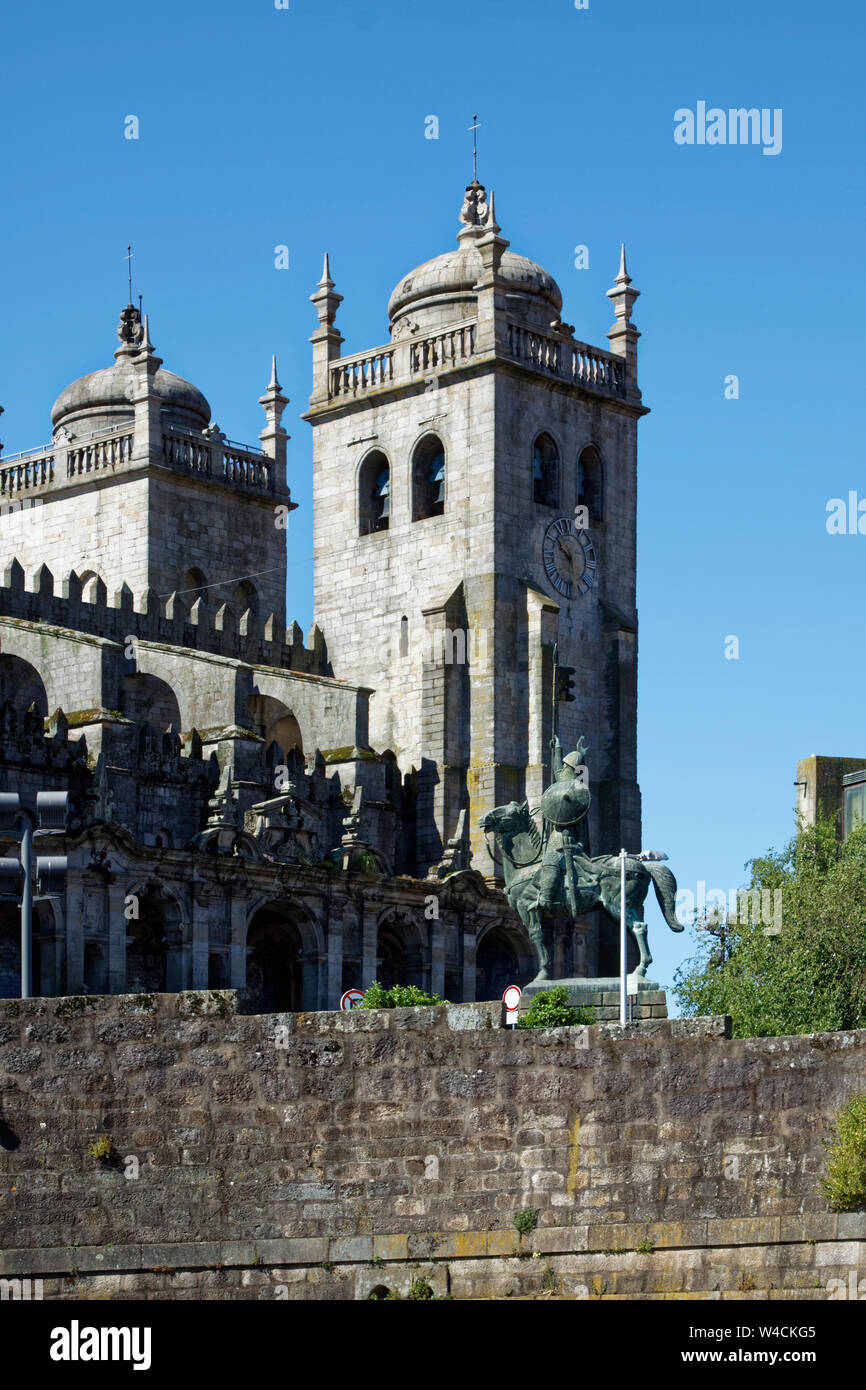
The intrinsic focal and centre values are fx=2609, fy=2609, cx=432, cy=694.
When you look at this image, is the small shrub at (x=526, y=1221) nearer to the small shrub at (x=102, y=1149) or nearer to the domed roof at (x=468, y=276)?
the small shrub at (x=102, y=1149)

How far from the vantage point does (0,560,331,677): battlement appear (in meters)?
68.4

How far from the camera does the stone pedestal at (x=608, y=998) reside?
37.5 meters

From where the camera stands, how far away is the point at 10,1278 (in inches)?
949

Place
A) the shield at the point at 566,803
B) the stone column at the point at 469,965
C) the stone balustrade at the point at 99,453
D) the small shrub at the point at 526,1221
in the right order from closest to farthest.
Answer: the small shrub at the point at 526,1221
the shield at the point at 566,803
the stone column at the point at 469,965
the stone balustrade at the point at 99,453

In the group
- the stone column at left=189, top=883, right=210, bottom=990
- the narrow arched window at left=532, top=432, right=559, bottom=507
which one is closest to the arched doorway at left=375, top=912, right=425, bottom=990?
the stone column at left=189, top=883, right=210, bottom=990

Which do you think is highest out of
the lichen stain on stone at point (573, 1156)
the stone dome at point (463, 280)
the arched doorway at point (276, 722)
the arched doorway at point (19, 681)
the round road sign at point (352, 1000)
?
the stone dome at point (463, 280)

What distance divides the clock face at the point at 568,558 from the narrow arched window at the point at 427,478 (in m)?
3.27

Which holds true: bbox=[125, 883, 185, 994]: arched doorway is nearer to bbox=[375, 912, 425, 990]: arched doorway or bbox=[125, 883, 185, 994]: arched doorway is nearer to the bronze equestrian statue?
bbox=[375, 912, 425, 990]: arched doorway

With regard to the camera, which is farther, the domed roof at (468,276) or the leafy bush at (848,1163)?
the domed roof at (468,276)

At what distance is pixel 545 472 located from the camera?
74.6 m

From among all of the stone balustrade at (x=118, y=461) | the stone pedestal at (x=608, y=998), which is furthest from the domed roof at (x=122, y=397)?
the stone pedestal at (x=608, y=998)

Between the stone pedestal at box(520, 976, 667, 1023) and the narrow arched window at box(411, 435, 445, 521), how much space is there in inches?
1028

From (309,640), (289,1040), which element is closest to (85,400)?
(309,640)

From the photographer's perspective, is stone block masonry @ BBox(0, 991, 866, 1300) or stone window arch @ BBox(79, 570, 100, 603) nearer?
stone block masonry @ BBox(0, 991, 866, 1300)
